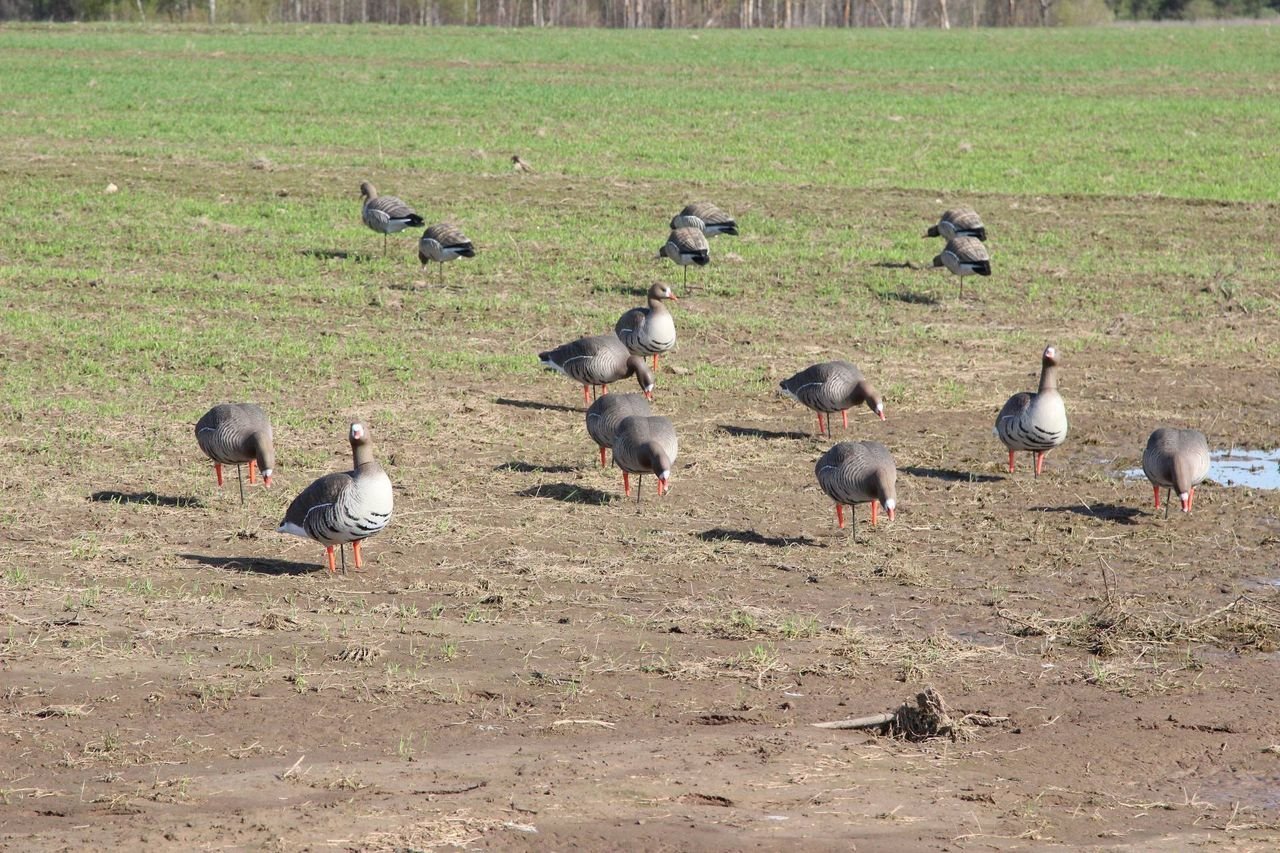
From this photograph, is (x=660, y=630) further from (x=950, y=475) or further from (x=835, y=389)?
(x=835, y=389)

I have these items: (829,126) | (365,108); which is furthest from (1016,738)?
(365,108)

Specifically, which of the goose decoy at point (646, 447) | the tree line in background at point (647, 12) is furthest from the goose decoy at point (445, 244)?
the tree line in background at point (647, 12)

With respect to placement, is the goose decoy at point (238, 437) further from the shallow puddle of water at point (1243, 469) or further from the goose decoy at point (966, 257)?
the goose decoy at point (966, 257)

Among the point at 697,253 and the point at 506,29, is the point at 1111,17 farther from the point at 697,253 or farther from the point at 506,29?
the point at 697,253

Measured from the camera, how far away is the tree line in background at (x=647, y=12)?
100 metres

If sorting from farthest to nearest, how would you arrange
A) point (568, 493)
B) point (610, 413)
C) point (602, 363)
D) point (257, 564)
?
point (602, 363) → point (610, 413) → point (568, 493) → point (257, 564)

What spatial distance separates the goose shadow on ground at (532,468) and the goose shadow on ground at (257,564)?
276 centimetres

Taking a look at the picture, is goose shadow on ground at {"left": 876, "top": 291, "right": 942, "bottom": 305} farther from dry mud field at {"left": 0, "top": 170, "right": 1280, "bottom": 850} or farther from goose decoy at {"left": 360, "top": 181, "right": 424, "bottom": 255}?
goose decoy at {"left": 360, "top": 181, "right": 424, "bottom": 255}

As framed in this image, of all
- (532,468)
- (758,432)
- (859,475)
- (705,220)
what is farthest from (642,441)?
(705,220)

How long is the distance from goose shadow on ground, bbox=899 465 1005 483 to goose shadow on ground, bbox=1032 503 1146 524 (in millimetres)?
859

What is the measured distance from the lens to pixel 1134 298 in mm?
20234

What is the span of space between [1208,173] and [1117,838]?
2547 centimetres

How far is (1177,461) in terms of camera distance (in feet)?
38.1

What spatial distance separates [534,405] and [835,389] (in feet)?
10.2
